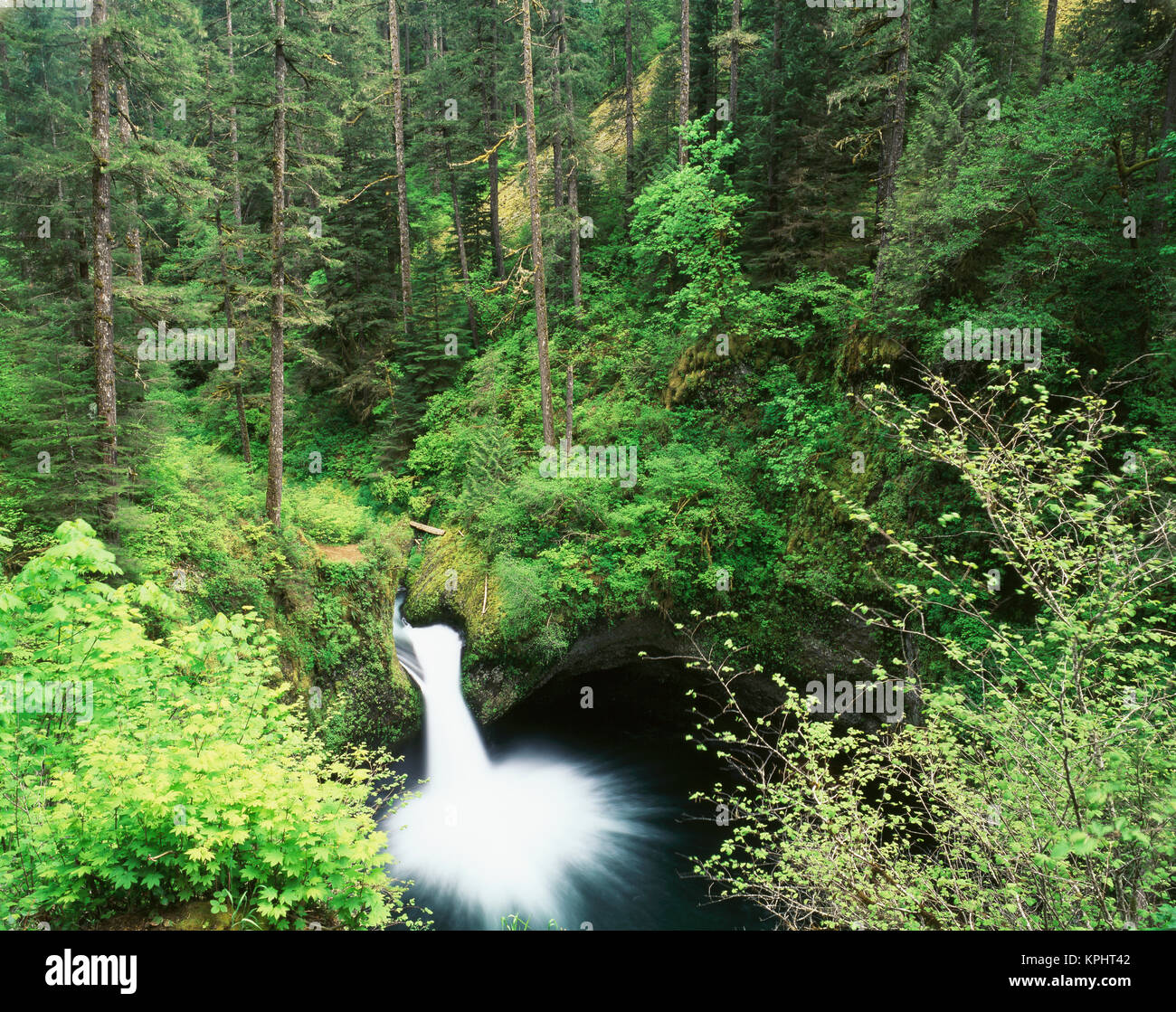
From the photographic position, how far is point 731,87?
65.5 ft

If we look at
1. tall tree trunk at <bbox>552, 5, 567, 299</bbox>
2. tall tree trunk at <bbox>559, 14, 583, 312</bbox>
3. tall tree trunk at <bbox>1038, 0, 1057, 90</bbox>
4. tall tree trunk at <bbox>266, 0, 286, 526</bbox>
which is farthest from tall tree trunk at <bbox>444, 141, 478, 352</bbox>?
tall tree trunk at <bbox>1038, 0, 1057, 90</bbox>

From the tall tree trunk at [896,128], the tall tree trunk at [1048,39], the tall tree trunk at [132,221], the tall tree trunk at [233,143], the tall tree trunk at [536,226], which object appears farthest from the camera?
the tall tree trunk at [1048,39]

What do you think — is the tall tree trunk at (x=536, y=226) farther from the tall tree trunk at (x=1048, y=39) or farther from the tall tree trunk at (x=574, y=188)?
the tall tree trunk at (x=1048, y=39)

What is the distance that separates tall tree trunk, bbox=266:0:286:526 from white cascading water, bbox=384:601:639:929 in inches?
201

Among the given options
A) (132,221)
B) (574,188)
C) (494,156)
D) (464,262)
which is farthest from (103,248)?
(494,156)

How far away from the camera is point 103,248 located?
934 centimetres

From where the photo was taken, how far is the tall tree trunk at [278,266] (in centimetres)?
1215

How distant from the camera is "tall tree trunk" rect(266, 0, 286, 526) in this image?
1215cm

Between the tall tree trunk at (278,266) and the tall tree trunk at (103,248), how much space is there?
3236 mm

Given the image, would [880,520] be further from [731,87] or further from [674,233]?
[731,87]

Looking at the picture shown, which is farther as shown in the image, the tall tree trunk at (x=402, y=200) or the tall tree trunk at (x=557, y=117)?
the tall tree trunk at (x=402, y=200)

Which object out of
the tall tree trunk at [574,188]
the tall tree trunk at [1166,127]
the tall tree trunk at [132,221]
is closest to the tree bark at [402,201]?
the tall tree trunk at [574,188]

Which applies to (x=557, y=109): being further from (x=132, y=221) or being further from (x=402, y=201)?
(x=132, y=221)

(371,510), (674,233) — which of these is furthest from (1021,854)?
(371,510)
